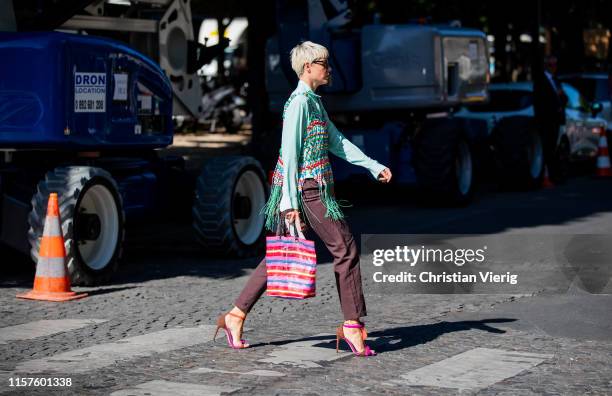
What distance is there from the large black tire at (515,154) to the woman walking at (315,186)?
12.4 meters

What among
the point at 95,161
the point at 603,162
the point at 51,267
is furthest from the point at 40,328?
the point at 603,162

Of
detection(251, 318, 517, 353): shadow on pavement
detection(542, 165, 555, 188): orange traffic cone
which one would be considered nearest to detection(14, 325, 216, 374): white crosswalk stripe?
detection(251, 318, 517, 353): shadow on pavement

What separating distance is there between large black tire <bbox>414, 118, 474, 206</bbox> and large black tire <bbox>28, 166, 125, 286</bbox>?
268 inches

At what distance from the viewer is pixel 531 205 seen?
18.4 m

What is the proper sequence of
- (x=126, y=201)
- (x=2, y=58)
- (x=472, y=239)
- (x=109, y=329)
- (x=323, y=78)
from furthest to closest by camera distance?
(x=472, y=239) → (x=126, y=201) → (x=2, y=58) → (x=109, y=329) → (x=323, y=78)

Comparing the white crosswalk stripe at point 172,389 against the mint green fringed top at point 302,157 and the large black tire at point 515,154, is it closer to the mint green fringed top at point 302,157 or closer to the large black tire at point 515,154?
the mint green fringed top at point 302,157

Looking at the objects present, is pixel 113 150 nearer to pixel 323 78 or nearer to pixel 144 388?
pixel 323 78

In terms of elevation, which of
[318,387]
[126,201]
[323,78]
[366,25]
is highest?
[366,25]

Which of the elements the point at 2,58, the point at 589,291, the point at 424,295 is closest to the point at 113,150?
the point at 2,58

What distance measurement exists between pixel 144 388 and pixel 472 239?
7643mm

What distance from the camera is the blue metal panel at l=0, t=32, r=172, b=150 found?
11.9 meters

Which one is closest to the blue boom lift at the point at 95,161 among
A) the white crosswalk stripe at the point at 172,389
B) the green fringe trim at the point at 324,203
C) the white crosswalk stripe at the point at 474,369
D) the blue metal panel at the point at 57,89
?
the blue metal panel at the point at 57,89

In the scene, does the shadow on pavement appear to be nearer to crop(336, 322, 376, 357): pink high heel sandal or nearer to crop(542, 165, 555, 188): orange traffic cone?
crop(336, 322, 376, 357): pink high heel sandal

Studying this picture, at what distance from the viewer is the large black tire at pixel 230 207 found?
1307 centimetres
